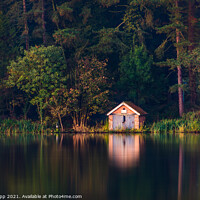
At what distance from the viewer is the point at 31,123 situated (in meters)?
53.7

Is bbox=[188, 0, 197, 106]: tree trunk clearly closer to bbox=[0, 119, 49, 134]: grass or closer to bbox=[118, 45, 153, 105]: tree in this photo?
bbox=[118, 45, 153, 105]: tree

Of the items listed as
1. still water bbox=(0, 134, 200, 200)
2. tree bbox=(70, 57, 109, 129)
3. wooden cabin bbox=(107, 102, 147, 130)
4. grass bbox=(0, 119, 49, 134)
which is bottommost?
still water bbox=(0, 134, 200, 200)

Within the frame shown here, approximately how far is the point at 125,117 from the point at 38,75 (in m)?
11.2

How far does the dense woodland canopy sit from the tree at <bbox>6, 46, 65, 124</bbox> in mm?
115

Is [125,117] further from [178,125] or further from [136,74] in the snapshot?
[136,74]

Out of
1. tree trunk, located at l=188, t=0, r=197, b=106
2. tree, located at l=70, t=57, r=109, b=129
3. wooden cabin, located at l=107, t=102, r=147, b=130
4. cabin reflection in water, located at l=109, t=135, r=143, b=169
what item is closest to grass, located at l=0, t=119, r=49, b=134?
tree, located at l=70, t=57, r=109, b=129

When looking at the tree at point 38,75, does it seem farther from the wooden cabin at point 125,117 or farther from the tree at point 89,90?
the wooden cabin at point 125,117

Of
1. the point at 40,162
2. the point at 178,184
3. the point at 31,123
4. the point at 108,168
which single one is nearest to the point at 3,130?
the point at 31,123

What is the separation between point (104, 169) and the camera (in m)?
25.6

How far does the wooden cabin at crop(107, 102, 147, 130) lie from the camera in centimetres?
5131

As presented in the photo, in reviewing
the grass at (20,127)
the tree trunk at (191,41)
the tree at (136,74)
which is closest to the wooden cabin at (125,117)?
the tree at (136,74)

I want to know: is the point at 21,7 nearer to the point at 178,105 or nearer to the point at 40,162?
the point at 178,105

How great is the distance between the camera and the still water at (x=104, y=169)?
19656mm

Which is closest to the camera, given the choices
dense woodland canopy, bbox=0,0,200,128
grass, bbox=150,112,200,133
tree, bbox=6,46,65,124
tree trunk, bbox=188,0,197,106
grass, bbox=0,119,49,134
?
grass, bbox=150,112,200,133
